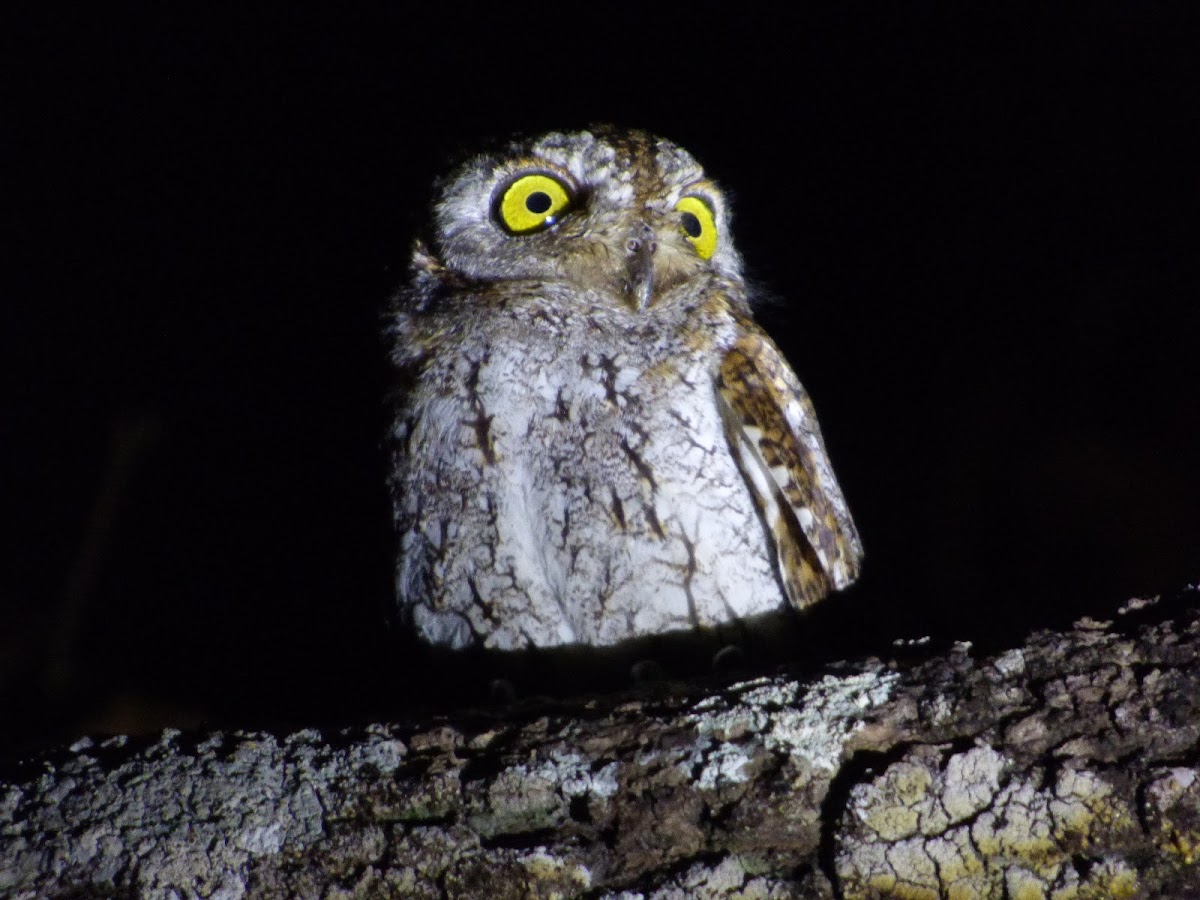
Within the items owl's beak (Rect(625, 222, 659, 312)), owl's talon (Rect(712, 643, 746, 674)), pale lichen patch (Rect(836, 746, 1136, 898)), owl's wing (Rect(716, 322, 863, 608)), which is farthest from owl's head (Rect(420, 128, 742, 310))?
pale lichen patch (Rect(836, 746, 1136, 898))

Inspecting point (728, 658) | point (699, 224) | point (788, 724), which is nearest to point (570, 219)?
point (699, 224)

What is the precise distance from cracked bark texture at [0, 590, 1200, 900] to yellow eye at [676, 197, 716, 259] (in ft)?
A: 4.55

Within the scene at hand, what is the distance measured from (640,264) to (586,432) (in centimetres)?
40

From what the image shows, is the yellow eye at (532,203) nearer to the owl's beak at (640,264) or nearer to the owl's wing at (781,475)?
the owl's beak at (640,264)

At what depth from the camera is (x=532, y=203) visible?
1.99 meters

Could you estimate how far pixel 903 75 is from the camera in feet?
8.95

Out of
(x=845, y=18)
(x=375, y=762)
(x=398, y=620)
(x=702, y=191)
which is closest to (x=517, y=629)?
(x=398, y=620)

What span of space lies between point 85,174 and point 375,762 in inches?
101

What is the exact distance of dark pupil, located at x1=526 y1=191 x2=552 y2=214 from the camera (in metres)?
1.99

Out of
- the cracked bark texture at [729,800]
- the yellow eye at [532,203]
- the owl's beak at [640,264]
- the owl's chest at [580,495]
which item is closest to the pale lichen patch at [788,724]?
the cracked bark texture at [729,800]

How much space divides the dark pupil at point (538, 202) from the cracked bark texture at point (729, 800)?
1.27 metres

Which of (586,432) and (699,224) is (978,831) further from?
(699,224)

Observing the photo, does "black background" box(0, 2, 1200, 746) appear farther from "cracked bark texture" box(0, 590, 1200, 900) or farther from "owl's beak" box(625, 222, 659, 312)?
"cracked bark texture" box(0, 590, 1200, 900)

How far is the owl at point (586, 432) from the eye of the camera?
177cm
